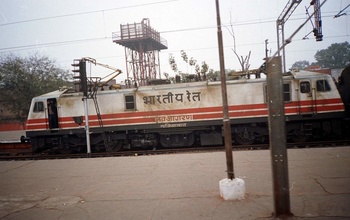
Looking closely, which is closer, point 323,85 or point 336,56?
point 323,85

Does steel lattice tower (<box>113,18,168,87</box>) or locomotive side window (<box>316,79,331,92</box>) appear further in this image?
steel lattice tower (<box>113,18,168,87</box>)

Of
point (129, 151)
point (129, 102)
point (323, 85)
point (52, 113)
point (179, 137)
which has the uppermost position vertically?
point (323, 85)

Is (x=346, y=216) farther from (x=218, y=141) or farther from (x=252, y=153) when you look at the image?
(x=218, y=141)

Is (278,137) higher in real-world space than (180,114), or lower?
lower

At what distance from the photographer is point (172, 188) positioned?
619 centimetres

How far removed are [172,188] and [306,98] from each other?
8738 millimetres

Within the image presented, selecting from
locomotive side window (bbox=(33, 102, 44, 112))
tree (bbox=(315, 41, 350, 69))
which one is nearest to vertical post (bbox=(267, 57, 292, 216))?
locomotive side window (bbox=(33, 102, 44, 112))

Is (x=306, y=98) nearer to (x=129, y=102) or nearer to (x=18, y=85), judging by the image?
(x=129, y=102)

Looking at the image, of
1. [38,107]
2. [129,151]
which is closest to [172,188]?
[129,151]

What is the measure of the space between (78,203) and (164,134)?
7.45 meters

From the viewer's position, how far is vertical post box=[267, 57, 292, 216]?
4285 mm

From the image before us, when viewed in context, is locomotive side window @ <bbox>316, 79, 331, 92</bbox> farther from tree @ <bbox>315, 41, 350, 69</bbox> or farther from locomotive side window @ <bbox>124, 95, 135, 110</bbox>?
tree @ <bbox>315, 41, 350, 69</bbox>

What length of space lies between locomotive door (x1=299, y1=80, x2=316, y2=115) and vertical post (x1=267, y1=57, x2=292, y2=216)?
8.56 meters

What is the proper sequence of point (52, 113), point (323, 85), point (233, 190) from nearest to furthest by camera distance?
point (233, 190), point (323, 85), point (52, 113)
